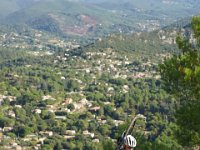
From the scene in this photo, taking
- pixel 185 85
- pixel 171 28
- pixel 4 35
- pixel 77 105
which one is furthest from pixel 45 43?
pixel 185 85

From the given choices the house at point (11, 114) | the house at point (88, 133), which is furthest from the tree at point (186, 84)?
the house at point (11, 114)

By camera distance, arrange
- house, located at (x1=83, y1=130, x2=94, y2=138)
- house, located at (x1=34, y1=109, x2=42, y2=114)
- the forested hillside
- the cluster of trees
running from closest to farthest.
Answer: the cluster of trees
the forested hillside
house, located at (x1=83, y1=130, x2=94, y2=138)
house, located at (x1=34, y1=109, x2=42, y2=114)

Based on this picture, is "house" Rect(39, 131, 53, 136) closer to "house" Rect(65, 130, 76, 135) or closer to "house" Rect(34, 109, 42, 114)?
"house" Rect(65, 130, 76, 135)

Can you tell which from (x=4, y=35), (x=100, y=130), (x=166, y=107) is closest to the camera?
(x=100, y=130)

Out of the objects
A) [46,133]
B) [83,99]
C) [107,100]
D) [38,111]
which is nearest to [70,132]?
[46,133]

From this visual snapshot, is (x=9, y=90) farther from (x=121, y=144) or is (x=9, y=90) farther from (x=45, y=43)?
(x=45, y=43)

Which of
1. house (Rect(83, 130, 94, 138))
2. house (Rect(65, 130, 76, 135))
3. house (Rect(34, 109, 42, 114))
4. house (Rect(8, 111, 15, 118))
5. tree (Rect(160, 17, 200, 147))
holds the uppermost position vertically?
tree (Rect(160, 17, 200, 147))

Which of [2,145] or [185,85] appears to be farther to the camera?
[2,145]

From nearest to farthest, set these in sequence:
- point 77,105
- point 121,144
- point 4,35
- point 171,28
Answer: point 121,144 → point 77,105 → point 171,28 → point 4,35

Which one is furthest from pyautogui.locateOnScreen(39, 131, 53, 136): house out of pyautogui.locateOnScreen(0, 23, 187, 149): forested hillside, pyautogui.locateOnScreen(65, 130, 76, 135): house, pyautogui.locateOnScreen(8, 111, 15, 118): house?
pyautogui.locateOnScreen(8, 111, 15, 118): house
